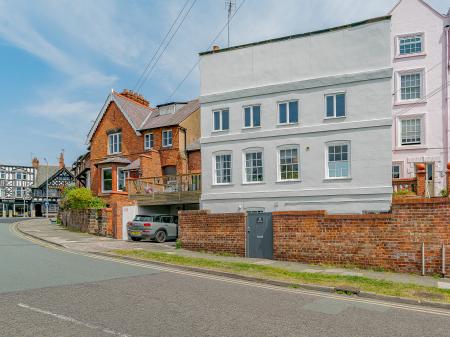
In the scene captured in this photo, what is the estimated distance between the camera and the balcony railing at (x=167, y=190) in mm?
24172

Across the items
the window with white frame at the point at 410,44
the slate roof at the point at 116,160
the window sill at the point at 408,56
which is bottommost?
the slate roof at the point at 116,160

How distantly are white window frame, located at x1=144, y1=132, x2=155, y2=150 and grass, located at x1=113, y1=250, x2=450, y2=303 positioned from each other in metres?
18.2

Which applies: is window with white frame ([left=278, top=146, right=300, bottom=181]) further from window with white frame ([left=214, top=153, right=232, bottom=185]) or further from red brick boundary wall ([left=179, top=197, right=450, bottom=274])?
red brick boundary wall ([left=179, top=197, right=450, bottom=274])

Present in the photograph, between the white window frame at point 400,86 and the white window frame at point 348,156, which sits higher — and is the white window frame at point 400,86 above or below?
above

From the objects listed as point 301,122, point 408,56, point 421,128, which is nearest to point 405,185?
point 301,122

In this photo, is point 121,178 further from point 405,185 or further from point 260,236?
point 405,185

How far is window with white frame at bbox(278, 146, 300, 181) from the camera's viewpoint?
1930 cm

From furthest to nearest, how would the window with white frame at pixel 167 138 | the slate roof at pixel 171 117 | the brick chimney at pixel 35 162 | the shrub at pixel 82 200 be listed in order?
1. the brick chimney at pixel 35 162
2. the slate roof at pixel 171 117
3. the window with white frame at pixel 167 138
4. the shrub at pixel 82 200

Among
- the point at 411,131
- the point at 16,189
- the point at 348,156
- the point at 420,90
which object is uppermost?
the point at 420,90

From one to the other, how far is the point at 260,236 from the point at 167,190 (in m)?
10.6

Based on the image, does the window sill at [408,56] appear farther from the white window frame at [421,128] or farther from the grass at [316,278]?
A: the grass at [316,278]

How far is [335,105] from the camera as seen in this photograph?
61.4 ft

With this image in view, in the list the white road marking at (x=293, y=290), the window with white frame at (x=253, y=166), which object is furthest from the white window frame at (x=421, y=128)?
the white road marking at (x=293, y=290)

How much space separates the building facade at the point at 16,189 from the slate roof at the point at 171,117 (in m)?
57.9
